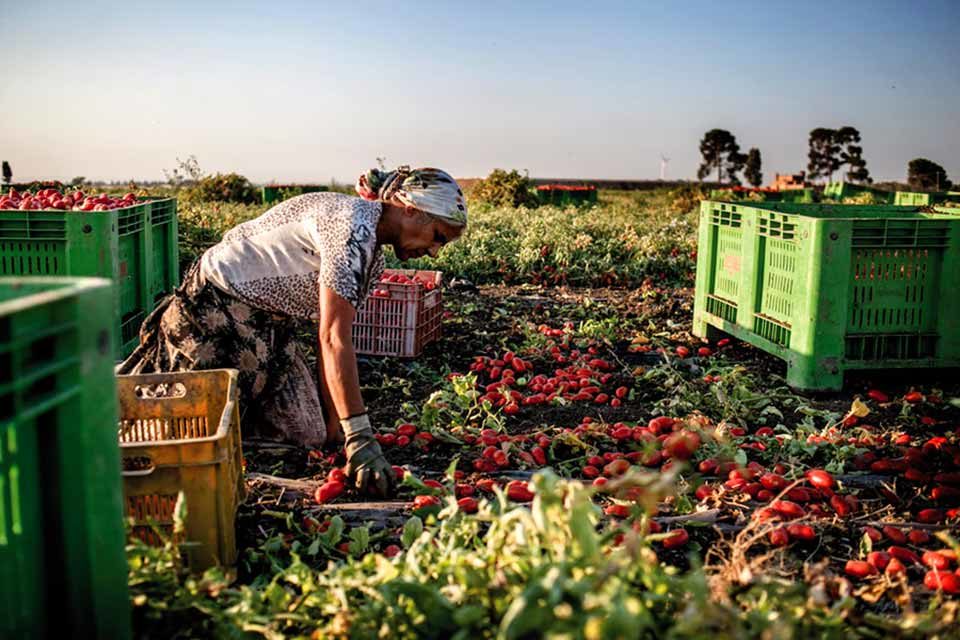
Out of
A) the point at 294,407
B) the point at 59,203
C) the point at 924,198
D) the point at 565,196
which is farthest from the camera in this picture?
the point at 565,196

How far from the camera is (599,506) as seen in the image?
9.95 feet

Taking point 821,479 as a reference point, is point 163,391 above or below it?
above

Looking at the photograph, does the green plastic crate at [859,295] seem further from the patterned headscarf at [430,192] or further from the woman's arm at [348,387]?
the woman's arm at [348,387]

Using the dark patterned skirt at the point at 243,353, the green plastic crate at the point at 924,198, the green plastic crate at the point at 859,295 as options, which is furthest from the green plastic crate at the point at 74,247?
the green plastic crate at the point at 924,198

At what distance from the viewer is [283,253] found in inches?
156

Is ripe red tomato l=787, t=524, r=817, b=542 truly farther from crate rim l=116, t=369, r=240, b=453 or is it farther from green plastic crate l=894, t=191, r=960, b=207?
green plastic crate l=894, t=191, r=960, b=207

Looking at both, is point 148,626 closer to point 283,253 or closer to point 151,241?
point 283,253

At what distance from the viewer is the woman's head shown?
3.67 m

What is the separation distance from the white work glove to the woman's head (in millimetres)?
793

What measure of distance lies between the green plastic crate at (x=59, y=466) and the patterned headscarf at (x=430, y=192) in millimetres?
1969

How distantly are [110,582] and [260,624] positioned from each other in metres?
0.39

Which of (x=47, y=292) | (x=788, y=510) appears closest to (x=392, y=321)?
(x=788, y=510)

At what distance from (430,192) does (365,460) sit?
113 cm

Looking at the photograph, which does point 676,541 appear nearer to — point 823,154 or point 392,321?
point 392,321
